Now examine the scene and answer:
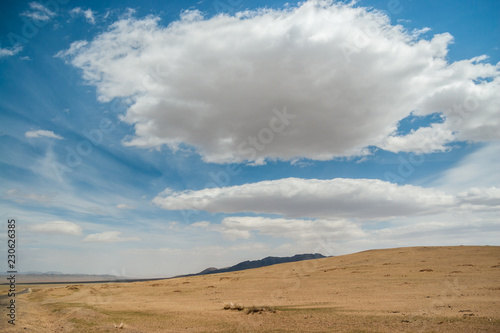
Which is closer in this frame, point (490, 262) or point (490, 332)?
point (490, 332)

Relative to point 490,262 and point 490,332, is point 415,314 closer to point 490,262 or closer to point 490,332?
point 490,332

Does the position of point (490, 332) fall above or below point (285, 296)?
above

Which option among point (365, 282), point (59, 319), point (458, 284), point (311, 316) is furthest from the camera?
point (365, 282)

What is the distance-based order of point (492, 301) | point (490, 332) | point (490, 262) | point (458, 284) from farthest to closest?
1. point (490, 262)
2. point (458, 284)
3. point (492, 301)
4. point (490, 332)

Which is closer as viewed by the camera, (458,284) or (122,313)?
(122,313)

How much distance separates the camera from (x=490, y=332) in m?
10.7

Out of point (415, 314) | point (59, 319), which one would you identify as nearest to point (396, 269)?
point (415, 314)

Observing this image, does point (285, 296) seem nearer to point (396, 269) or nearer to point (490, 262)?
point (396, 269)

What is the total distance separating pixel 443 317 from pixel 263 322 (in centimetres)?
753

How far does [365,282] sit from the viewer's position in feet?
95.1

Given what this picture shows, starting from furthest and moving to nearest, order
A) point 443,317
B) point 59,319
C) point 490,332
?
point 59,319, point 443,317, point 490,332

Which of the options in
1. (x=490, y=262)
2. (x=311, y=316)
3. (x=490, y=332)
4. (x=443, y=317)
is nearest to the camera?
(x=490, y=332)

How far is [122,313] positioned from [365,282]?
20796 mm

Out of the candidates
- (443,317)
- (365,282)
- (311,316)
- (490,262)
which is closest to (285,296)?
(365,282)
